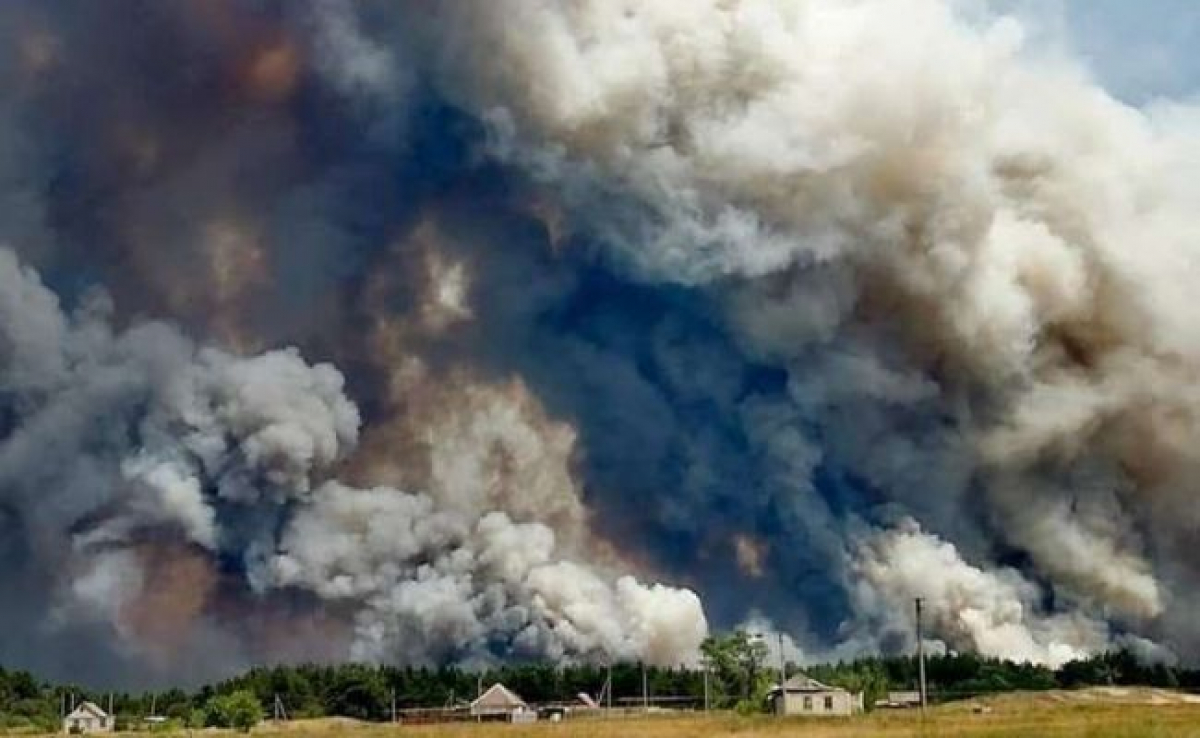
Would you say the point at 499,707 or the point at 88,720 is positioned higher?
the point at 499,707

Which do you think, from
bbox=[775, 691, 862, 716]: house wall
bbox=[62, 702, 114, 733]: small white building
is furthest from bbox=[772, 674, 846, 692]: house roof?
bbox=[62, 702, 114, 733]: small white building

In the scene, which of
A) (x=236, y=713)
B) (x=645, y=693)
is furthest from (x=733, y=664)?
(x=236, y=713)

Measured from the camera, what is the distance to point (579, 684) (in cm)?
13212

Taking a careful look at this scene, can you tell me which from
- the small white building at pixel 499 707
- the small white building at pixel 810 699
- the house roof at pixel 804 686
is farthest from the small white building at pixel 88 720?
the house roof at pixel 804 686

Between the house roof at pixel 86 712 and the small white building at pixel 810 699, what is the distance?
1968 inches

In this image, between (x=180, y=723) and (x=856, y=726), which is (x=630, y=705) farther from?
(x=856, y=726)

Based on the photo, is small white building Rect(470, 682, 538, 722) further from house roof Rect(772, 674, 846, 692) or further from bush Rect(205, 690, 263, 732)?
bush Rect(205, 690, 263, 732)

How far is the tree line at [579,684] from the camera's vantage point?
115 metres

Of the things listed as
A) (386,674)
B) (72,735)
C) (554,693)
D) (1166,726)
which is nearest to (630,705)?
(554,693)

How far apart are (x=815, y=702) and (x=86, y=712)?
54641 mm

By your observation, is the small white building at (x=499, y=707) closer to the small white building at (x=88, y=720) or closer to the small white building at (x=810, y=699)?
the small white building at (x=810, y=699)

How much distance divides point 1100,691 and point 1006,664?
44.7ft

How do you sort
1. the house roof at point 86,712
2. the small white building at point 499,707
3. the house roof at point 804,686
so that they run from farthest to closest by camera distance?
the house roof at point 86,712
the small white building at point 499,707
the house roof at point 804,686

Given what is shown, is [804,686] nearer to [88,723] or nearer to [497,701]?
[497,701]
